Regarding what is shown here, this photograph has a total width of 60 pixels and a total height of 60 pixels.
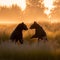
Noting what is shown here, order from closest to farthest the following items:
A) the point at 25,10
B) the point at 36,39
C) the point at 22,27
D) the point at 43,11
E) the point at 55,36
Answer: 1. the point at 22,27
2. the point at 36,39
3. the point at 55,36
4. the point at 43,11
5. the point at 25,10

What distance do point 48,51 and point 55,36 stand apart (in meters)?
4.13

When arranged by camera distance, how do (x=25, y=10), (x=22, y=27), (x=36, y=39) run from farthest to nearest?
1. (x=25, y=10)
2. (x=36, y=39)
3. (x=22, y=27)

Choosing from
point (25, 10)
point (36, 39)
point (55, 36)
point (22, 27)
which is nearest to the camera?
point (22, 27)

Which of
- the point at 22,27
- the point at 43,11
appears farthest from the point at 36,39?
the point at 43,11

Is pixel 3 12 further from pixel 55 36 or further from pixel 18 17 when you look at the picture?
pixel 55 36

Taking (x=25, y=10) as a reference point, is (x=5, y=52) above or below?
below

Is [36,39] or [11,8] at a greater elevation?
[11,8]

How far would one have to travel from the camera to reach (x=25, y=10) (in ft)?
137

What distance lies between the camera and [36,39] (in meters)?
11.2

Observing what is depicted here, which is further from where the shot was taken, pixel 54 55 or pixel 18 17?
pixel 18 17

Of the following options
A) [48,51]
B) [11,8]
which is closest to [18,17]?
[11,8]

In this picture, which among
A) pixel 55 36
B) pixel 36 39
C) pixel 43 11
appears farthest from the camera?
pixel 43 11

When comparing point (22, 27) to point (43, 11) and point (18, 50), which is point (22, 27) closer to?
point (18, 50)

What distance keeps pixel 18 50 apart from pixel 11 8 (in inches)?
1266
